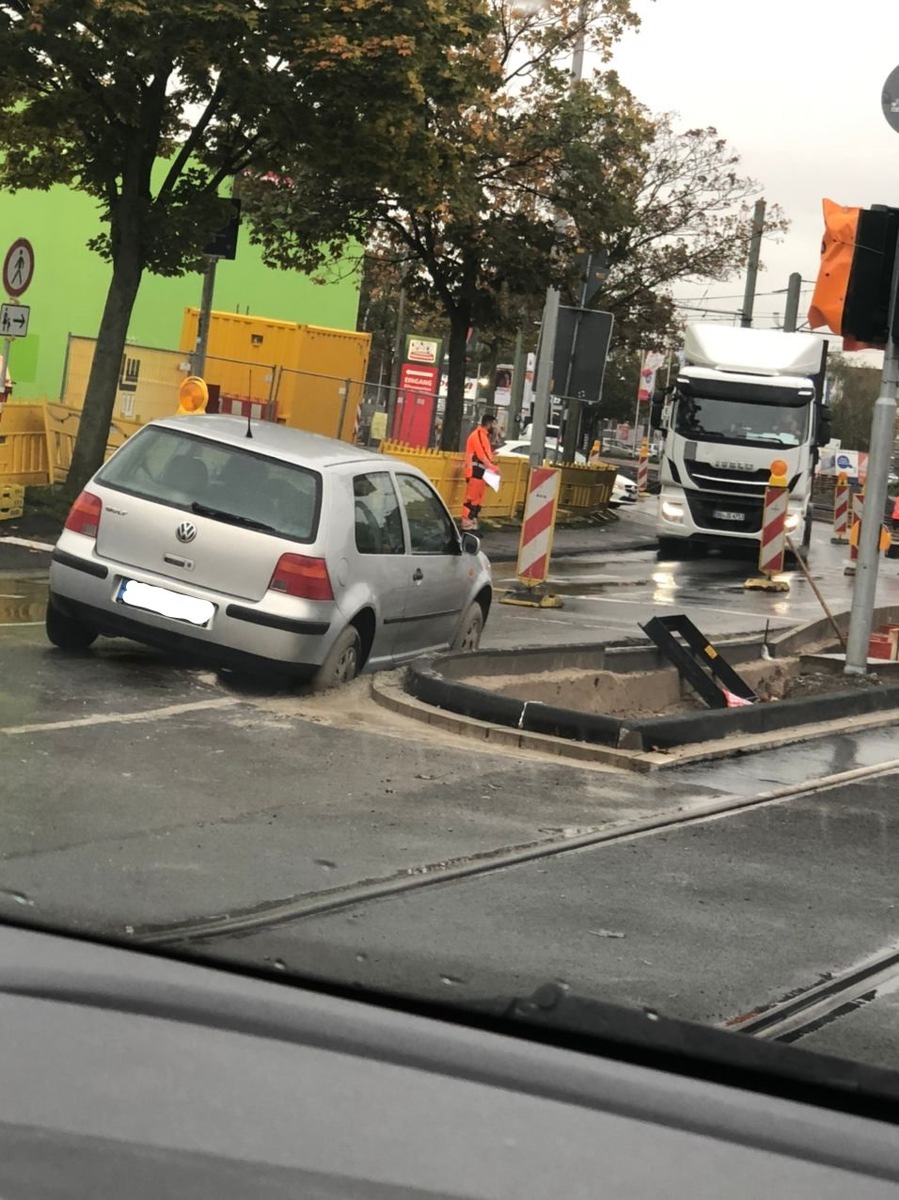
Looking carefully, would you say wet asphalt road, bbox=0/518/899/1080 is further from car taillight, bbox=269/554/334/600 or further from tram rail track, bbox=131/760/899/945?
car taillight, bbox=269/554/334/600

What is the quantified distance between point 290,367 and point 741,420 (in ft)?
28.7

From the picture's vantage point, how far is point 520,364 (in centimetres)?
6694

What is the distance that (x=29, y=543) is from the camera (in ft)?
59.1

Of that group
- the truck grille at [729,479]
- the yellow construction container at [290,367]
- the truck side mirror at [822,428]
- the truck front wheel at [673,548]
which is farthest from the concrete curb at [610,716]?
the truck front wheel at [673,548]

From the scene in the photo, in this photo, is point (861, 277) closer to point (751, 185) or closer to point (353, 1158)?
point (353, 1158)

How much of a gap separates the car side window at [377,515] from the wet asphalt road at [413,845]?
860 millimetres

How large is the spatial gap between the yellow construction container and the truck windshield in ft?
17.9

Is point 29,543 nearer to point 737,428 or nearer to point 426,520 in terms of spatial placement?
point 426,520

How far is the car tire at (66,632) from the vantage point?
10336 millimetres

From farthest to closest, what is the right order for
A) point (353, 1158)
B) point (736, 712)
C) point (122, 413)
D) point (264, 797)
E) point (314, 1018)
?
point (122, 413)
point (736, 712)
point (264, 797)
point (314, 1018)
point (353, 1158)

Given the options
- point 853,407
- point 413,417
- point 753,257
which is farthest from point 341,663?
point 853,407

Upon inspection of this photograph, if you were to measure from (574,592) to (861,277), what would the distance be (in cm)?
912

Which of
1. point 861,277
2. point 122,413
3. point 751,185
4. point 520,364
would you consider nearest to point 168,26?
point 122,413

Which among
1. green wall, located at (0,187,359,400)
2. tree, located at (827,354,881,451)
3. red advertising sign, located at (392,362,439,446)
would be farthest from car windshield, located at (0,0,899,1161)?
tree, located at (827,354,881,451)
